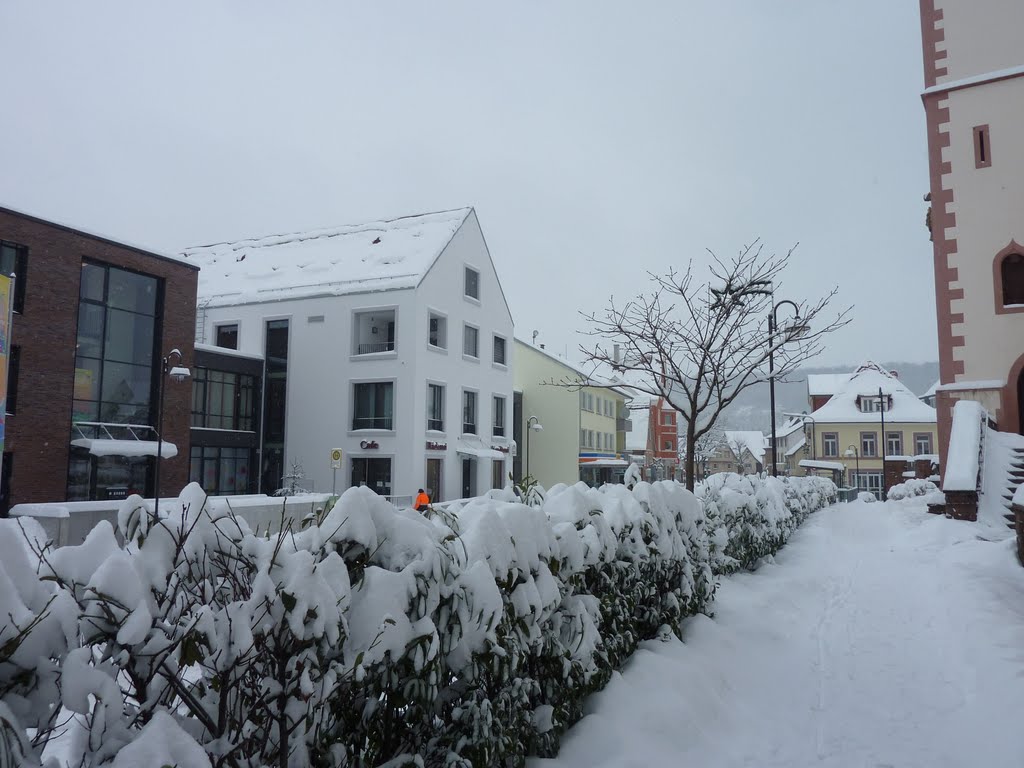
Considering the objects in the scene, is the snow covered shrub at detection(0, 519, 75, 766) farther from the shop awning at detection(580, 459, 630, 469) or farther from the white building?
the shop awning at detection(580, 459, 630, 469)

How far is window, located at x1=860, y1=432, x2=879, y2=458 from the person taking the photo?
6775 centimetres

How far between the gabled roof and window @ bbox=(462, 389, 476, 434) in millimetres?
57718

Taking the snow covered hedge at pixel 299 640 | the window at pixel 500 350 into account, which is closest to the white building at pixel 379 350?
the window at pixel 500 350

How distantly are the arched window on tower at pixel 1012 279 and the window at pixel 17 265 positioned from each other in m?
27.4

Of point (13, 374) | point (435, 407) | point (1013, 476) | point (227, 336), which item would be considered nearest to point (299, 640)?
point (1013, 476)

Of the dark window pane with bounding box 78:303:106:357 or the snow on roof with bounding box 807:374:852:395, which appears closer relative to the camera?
the dark window pane with bounding box 78:303:106:357

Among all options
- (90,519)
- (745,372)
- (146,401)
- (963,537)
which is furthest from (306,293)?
(963,537)

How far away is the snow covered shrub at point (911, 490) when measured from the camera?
31.0m

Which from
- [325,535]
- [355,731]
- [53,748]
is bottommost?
[53,748]

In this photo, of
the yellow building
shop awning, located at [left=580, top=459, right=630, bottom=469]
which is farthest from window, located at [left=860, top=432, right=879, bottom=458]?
shop awning, located at [left=580, top=459, right=630, bottom=469]

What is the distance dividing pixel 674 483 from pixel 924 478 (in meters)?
35.4

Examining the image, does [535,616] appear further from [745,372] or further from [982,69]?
[982,69]

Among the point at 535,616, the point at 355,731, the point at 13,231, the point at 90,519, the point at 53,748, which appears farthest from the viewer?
the point at 13,231

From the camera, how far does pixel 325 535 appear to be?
276 centimetres
